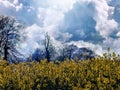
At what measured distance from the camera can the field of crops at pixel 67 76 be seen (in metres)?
7.70

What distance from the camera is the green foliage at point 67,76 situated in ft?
25.3

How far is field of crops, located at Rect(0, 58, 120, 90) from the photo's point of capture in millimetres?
7695

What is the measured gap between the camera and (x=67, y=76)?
8.42 m

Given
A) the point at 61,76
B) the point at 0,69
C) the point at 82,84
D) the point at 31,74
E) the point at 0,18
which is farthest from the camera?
the point at 0,18

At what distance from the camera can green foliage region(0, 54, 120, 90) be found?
770cm

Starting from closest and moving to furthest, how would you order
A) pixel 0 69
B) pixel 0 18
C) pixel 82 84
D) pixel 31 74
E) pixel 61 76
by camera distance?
pixel 82 84, pixel 61 76, pixel 31 74, pixel 0 69, pixel 0 18

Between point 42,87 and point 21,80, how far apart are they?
637mm

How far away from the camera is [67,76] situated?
842 cm

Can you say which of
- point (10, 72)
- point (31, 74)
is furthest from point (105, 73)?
point (10, 72)

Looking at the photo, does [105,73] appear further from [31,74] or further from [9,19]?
[9,19]

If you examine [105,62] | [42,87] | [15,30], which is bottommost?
[42,87]

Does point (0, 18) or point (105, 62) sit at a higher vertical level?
point (0, 18)

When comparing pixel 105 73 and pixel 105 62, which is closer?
pixel 105 73

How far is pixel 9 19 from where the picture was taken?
5878 cm
